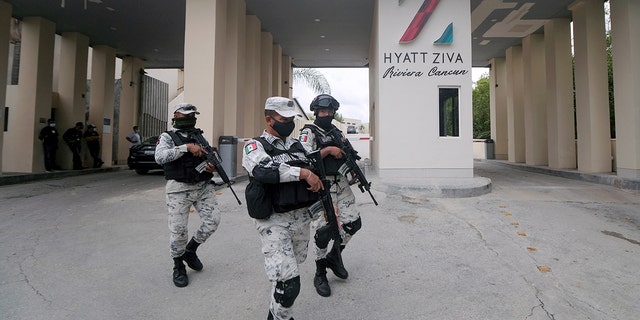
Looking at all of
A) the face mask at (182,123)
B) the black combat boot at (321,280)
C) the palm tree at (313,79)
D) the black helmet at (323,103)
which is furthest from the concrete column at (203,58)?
the palm tree at (313,79)

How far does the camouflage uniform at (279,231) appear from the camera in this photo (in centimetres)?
195

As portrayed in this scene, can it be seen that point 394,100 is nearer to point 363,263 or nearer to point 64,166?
point 363,263

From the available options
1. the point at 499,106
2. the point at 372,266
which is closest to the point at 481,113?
the point at 499,106

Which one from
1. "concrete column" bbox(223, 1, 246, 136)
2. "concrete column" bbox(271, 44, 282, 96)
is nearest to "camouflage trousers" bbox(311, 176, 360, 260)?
"concrete column" bbox(223, 1, 246, 136)

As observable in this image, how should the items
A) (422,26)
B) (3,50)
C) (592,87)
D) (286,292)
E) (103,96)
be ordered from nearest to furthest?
(286,292)
(422,26)
(3,50)
(592,87)
(103,96)

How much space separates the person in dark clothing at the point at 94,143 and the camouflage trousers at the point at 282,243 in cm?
1236

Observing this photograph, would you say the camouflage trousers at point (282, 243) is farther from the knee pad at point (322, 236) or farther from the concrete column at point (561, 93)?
the concrete column at point (561, 93)

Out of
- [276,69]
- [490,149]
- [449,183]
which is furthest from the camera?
[490,149]

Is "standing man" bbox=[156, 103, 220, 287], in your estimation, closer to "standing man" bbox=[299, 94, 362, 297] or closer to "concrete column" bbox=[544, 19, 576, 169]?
"standing man" bbox=[299, 94, 362, 297]

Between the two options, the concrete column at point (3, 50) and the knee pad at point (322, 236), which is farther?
the concrete column at point (3, 50)

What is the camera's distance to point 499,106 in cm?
1627

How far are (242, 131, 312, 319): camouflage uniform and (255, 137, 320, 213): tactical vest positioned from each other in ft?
0.10

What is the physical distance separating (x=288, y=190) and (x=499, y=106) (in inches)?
670

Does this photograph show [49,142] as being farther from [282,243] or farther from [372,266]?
Answer: [282,243]
